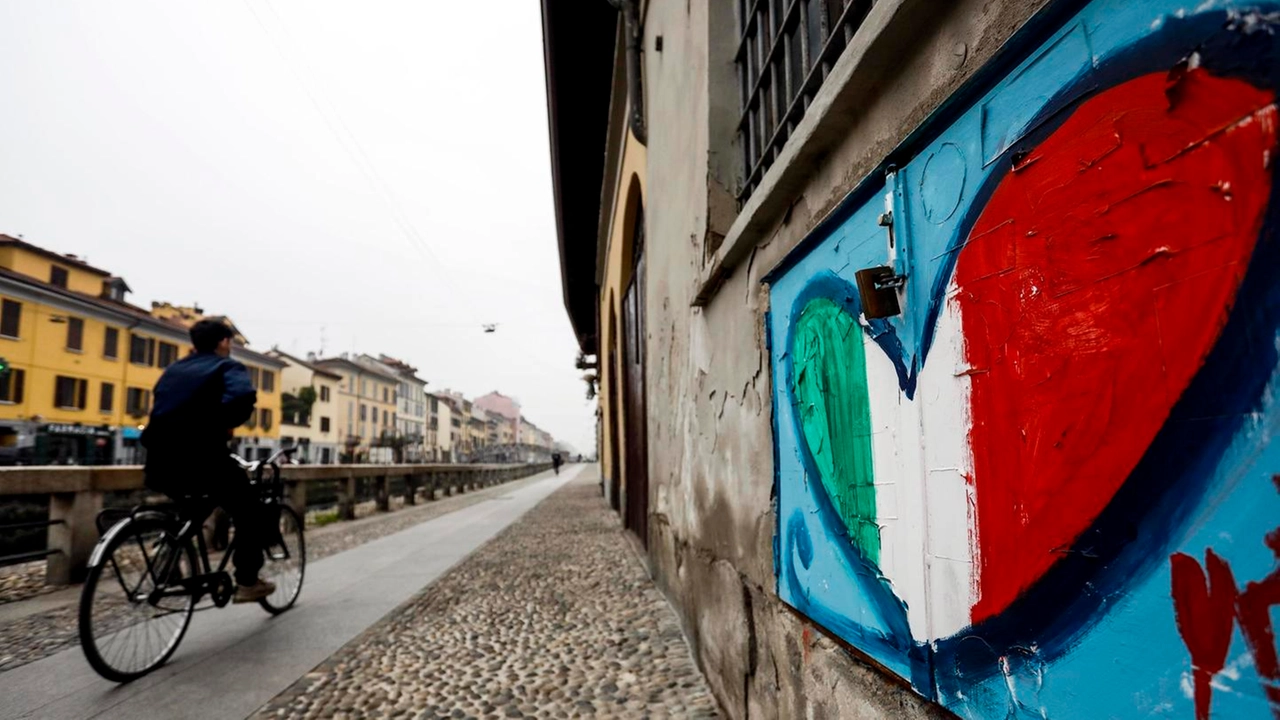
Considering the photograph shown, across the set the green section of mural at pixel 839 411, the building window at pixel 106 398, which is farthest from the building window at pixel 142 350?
the green section of mural at pixel 839 411

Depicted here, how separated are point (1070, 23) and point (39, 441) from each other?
1259 inches

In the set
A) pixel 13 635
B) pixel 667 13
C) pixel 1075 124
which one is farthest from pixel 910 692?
pixel 13 635

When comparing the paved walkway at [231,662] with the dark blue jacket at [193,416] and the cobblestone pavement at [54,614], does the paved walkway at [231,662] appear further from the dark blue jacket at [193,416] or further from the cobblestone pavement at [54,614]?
the dark blue jacket at [193,416]

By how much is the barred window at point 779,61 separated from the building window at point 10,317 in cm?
3595

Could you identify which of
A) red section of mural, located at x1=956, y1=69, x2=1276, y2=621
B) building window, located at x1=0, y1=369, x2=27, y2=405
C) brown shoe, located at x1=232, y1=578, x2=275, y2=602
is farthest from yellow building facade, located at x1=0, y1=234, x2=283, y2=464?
red section of mural, located at x1=956, y1=69, x2=1276, y2=621

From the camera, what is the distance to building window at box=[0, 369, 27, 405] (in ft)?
90.6

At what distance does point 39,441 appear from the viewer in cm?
2381

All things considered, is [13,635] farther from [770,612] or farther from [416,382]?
[416,382]

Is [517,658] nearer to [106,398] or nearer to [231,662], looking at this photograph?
[231,662]

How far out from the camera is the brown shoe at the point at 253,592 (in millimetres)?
3818

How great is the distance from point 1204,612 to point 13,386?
38732mm

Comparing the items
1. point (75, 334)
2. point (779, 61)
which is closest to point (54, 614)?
point (779, 61)

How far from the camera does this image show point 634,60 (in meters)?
5.54

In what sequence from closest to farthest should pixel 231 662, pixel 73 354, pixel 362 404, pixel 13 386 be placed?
1. pixel 231 662
2. pixel 13 386
3. pixel 73 354
4. pixel 362 404
